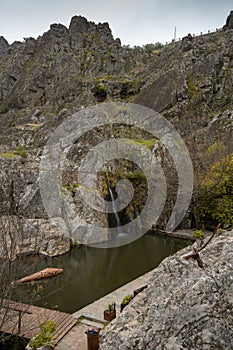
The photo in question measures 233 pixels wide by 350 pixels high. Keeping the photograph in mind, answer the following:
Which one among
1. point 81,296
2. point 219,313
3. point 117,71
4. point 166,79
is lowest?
point 81,296

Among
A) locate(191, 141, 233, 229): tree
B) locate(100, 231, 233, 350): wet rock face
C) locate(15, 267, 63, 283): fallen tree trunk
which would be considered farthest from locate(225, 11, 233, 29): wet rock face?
locate(100, 231, 233, 350): wet rock face

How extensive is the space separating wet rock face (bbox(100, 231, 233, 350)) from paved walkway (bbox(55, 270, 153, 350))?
6.03 feet

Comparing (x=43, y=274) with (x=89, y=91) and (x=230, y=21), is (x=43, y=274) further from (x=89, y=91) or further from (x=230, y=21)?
(x=230, y=21)

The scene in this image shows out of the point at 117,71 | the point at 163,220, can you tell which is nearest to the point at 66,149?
the point at 163,220

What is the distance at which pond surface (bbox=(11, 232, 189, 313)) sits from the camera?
44.7 ft

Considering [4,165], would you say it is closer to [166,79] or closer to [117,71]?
[166,79]

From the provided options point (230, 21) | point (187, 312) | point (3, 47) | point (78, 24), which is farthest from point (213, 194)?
point (3, 47)

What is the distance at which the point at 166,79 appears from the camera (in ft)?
138

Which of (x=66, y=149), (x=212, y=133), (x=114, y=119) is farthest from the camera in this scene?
(x=114, y=119)

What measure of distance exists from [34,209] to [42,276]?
7.11 m

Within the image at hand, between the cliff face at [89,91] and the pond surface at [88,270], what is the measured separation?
8.62 feet

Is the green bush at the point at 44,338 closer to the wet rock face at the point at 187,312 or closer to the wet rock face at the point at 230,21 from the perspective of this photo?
the wet rock face at the point at 187,312

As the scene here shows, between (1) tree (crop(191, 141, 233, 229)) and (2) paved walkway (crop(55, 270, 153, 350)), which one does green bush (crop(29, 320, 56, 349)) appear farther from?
(1) tree (crop(191, 141, 233, 229))

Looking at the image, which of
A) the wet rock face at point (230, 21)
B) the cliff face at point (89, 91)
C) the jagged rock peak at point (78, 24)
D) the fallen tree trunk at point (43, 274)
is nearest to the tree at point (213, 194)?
the cliff face at point (89, 91)
